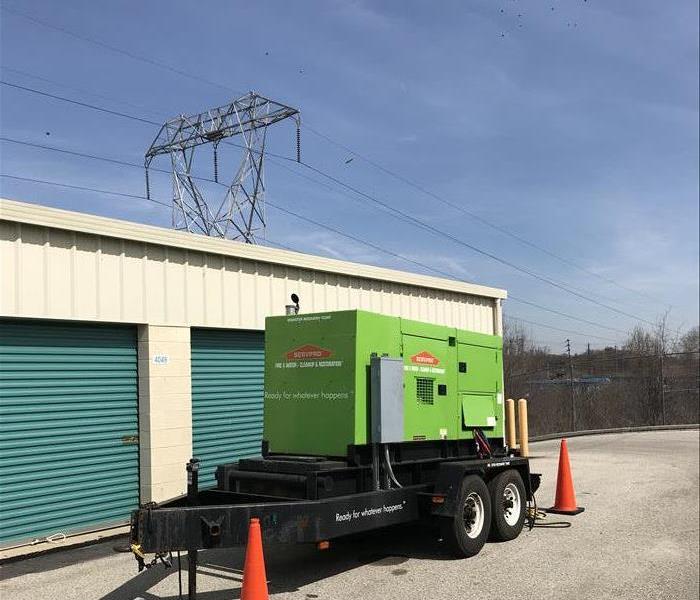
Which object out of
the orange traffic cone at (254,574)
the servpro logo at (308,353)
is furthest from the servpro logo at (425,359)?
the orange traffic cone at (254,574)

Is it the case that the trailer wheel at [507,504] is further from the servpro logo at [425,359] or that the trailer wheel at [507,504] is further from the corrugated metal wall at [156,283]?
the corrugated metal wall at [156,283]

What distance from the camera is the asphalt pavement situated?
6.71m

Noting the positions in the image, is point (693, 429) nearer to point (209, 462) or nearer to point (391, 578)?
point (209, 462)

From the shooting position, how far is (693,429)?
25656mm

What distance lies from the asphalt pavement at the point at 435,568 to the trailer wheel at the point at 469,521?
191mm

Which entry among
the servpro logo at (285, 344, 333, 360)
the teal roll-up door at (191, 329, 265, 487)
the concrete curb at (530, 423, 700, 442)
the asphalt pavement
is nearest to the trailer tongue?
the servpro logo at (285, 344, 333, 360)

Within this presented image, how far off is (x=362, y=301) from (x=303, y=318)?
257 inches

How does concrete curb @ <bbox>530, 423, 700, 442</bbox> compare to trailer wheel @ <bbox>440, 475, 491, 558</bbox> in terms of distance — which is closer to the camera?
trailer wheel @ <bbox>440, 475, 491, 558</bbox>

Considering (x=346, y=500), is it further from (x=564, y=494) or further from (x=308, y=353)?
(x=564, y=494)

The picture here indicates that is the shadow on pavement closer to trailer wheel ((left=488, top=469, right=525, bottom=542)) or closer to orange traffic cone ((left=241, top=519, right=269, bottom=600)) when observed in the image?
trailer wheel ((left=488, top=469, right=525, bottom=542))

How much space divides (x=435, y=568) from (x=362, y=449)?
1.50m

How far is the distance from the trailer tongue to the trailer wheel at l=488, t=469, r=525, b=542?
0.04 feet

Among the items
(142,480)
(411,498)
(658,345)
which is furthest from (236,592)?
(658,345)

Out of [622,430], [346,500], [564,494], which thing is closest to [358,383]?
[346,500]
